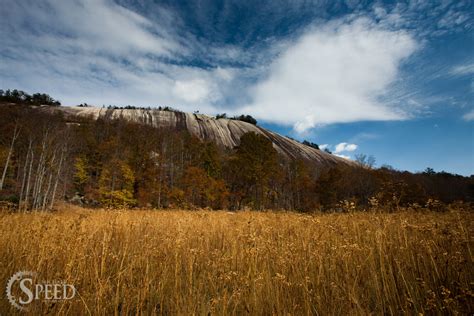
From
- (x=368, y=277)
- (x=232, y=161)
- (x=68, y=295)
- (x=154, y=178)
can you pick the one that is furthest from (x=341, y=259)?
(x=154, y=178)

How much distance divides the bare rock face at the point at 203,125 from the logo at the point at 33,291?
72.8 m

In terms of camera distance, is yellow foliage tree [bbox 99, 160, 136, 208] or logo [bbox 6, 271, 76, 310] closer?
logo [bbox 6, 271, 76, 310]

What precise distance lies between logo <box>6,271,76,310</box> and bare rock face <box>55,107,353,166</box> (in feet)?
239

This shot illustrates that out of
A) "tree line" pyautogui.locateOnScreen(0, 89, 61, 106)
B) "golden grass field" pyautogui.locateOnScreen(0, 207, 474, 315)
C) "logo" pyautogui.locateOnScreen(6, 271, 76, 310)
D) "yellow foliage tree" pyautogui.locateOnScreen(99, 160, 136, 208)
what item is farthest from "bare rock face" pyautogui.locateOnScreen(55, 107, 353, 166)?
"logo" pyautogui.locateOnScreen(6, 271, 76, 310)

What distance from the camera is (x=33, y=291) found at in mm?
2637

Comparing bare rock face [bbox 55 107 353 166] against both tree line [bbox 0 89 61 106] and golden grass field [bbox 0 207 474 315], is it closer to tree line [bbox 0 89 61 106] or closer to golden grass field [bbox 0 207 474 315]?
tree line [bbox 0 89 61 106]

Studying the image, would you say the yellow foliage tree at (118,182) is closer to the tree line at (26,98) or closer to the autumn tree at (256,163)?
the autumn tree at (256,163)

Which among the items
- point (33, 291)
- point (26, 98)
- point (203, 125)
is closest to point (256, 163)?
point (33, 291)

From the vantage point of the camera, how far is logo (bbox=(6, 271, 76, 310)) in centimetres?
243

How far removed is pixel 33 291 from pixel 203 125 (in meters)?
84.9

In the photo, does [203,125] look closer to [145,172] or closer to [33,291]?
[145,172]

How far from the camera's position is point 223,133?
273 ft

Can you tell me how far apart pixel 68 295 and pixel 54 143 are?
112 ft

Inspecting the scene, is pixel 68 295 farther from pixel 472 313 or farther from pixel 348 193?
pixel 348 193
